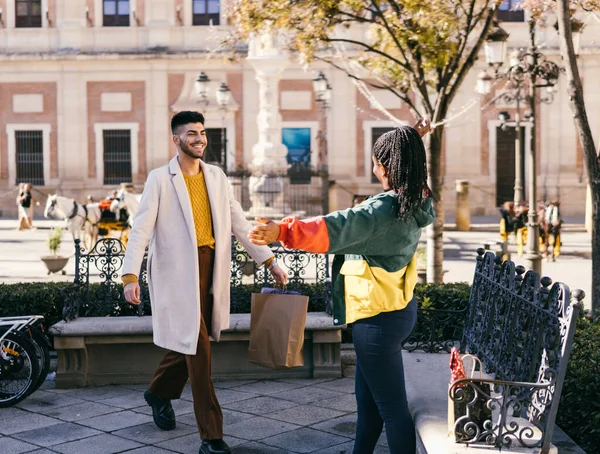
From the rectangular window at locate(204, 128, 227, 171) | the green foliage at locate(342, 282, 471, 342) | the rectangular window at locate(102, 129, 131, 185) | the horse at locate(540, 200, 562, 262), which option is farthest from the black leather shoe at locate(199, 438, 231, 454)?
the rectangular window at locate(102, 129, 131, 185)

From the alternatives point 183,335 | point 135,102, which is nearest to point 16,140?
point 135,102

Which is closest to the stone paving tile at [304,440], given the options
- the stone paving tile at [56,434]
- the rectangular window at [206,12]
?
the stone paving tile at [56,434]

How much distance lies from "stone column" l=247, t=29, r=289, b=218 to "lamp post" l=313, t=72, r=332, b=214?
173 cm

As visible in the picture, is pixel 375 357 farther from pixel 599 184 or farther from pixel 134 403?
pixel 599 184

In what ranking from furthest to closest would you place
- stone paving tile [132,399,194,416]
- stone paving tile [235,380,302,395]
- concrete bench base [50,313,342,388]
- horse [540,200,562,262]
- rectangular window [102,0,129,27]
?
rectangular window [102,0,129,27] → horse [540,200,562,262] → concrete bench base [50,313,342,388] → stone paving tile [235,380,302,395] → stone paving tile [132,399,194,416]

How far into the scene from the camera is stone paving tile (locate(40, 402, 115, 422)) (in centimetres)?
625

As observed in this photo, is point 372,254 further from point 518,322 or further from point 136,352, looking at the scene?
point 136,352

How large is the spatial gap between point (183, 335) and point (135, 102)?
30.6 m

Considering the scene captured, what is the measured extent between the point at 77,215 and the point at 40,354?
1292 centimetres

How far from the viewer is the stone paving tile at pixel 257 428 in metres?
5.84

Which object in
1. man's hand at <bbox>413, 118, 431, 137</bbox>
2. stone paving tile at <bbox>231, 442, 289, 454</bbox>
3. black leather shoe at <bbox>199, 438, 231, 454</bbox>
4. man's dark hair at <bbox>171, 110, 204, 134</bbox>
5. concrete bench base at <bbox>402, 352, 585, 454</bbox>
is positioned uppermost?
man's dark hair at <bbox>171, 110, 204, 134</bbox>

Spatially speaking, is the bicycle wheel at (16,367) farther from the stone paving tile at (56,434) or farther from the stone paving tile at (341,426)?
the stone paving tile at (341,426)

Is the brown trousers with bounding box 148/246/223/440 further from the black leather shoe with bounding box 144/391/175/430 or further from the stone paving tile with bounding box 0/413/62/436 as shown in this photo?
the stone paving tile with bounding box 0/413/62/436

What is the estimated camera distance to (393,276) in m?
4.29
